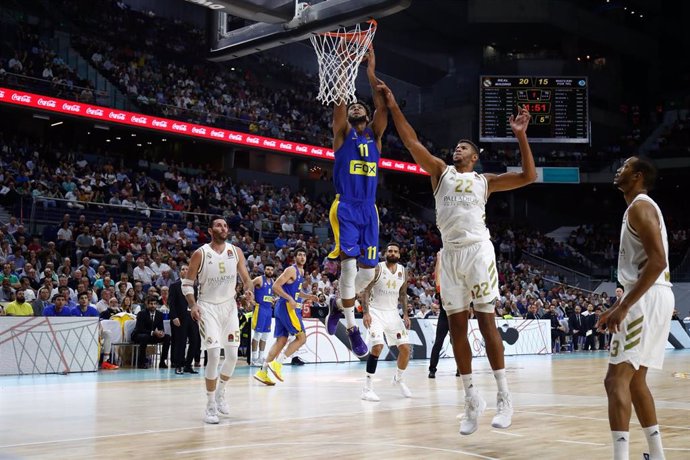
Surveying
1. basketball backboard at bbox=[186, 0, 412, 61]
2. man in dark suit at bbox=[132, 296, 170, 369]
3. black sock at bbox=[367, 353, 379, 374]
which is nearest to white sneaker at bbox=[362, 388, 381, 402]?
black sock at bbox=[367, 353, 379, 374]

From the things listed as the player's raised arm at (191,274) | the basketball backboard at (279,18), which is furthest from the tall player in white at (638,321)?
the basketball backboard at (279,18)

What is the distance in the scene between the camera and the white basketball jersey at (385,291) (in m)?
10.4

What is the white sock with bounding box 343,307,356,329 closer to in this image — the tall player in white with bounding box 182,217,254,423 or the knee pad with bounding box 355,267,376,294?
the knee pad with bounding box 355,267,376,294

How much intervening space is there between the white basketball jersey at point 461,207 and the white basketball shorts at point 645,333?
193cm

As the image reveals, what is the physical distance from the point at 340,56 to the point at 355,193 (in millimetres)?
3680

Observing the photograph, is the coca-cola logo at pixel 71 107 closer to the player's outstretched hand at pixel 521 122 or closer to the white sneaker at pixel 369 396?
the white sneaker at pixel 369 396

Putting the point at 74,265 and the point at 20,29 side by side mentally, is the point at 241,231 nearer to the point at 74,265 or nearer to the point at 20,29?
the point at 74,265

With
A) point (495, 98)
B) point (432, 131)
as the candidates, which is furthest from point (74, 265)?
point (432, 131)

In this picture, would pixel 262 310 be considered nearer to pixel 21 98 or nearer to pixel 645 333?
pixel 645 333

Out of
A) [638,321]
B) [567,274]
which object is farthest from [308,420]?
[567,274]

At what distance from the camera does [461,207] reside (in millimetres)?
6266

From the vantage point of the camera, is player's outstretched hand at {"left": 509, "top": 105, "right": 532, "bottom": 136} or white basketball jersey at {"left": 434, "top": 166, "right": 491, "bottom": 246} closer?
player's outstretched hand at {"left": 509, "top": 105, "right": 532, "bottom": 136}

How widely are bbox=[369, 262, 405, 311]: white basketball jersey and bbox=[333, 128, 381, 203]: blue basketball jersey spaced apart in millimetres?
3146

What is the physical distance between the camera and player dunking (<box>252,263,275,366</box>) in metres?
14.6
